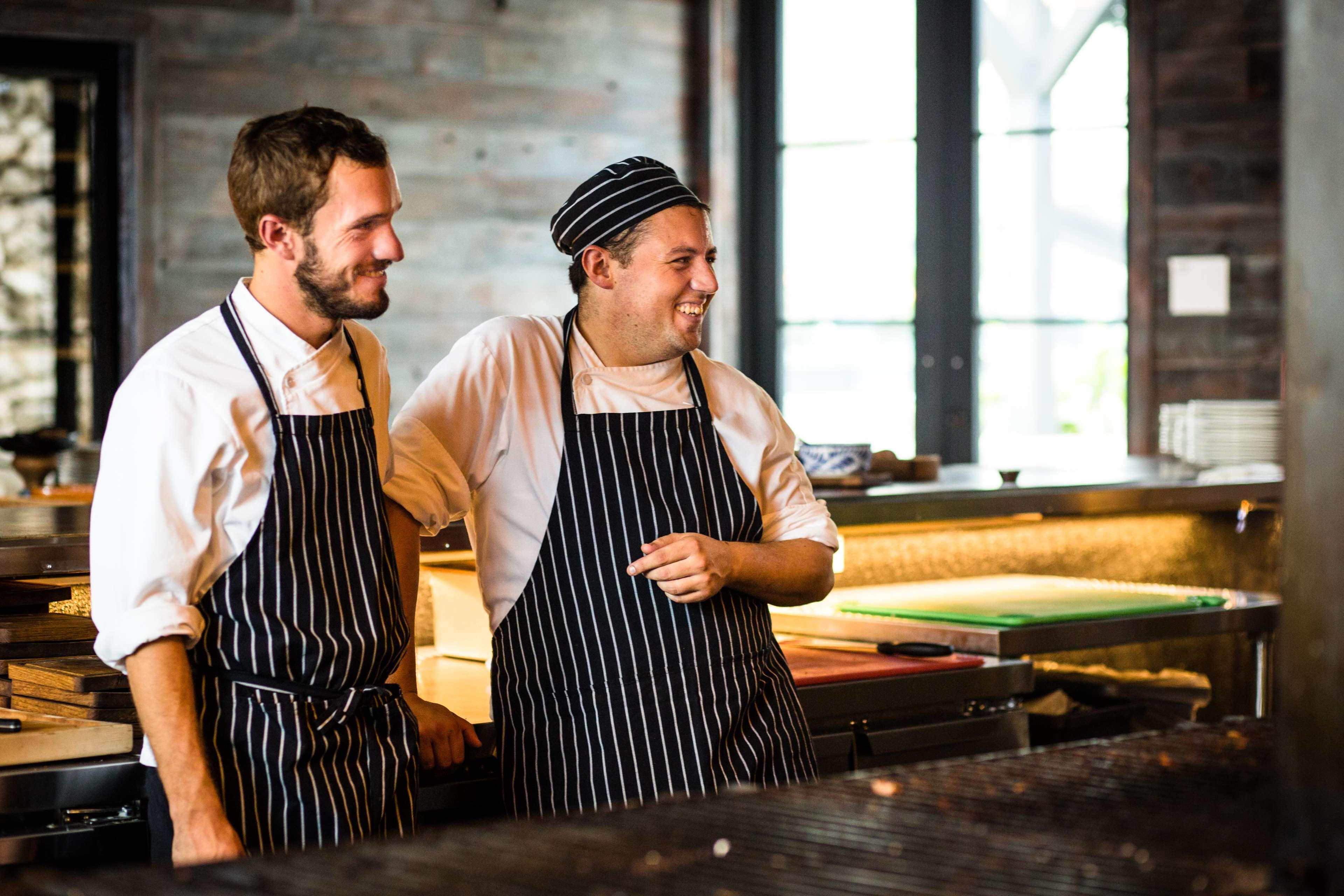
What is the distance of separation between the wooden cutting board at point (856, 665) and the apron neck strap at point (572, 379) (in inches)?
18.2

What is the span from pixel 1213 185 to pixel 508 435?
4271mm

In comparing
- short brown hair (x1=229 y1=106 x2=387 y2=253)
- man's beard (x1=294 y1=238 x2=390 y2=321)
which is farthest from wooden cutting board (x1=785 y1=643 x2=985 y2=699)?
short brown hair (x1=229 y1=106 x2=387 y2=253)

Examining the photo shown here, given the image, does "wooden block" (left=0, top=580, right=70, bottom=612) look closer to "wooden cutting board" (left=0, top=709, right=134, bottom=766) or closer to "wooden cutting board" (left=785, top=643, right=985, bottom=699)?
"wooden cutting board" (left=0, top=709, right=134, bottom=766)

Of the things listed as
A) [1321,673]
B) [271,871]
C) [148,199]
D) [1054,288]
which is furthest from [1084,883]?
[1054,288]

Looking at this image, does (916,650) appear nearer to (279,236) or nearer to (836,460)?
(836,460)

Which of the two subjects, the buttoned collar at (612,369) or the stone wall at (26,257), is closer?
the buttoned collar at (612,369)

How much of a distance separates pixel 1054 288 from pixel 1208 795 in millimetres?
5125

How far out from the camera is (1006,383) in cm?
616

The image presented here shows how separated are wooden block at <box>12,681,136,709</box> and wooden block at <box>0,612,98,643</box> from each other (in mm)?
96

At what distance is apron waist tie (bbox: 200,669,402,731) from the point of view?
170cm

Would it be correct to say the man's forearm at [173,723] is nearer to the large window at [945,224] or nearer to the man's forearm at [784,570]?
the man's forearm at [784,570]

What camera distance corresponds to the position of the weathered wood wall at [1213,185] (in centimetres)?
557

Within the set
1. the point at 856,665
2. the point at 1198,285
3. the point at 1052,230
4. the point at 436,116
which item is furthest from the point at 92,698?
the point at 1052,230

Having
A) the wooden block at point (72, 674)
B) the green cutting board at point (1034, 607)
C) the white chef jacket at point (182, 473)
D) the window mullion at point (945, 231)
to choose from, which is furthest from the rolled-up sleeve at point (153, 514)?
the window mullion at point (945, 231)
